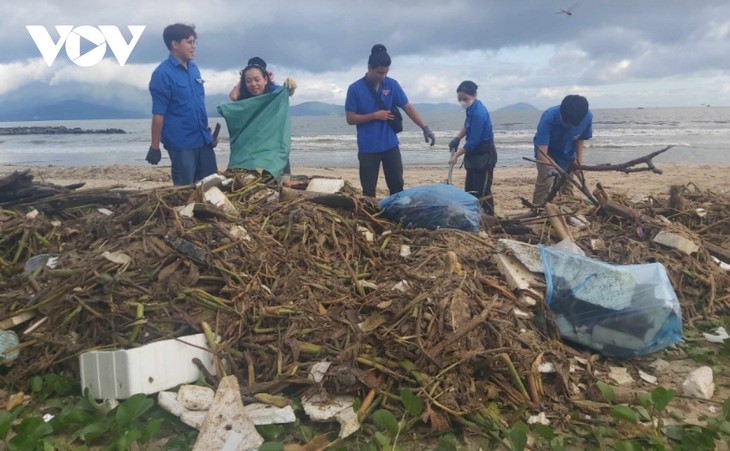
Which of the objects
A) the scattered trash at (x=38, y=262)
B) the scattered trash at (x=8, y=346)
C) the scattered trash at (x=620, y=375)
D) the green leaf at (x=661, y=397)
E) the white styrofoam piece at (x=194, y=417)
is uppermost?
the scattered trash at (x=38, y=262)

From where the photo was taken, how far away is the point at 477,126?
6.03m

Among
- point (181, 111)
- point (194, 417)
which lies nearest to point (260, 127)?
point (181, 111)

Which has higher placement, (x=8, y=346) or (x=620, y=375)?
(x=8, y=346)

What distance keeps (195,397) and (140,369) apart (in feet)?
0.96

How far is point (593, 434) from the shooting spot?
2467 millimetres

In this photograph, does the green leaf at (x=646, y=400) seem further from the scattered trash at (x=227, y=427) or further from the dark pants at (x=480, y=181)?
the dark pants at (x=480, y=181)

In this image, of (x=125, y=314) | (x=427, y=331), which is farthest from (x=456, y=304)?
(x=125, y=314)

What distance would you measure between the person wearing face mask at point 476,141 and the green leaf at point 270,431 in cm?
410

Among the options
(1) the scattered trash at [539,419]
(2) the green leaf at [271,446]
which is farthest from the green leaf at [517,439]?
(2) the green leaf at [271,446]

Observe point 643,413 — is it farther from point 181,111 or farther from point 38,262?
point 181,111

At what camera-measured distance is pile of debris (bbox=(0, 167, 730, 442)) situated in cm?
270

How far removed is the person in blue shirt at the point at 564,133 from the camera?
5387 millimetres

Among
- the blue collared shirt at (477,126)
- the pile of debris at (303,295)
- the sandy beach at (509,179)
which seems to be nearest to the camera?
the pile of debris at (303,295)

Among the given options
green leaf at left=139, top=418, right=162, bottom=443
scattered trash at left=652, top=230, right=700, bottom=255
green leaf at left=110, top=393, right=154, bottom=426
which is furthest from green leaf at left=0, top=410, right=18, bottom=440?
scattered trash at left=652, top=230, right=700, bottom=255
